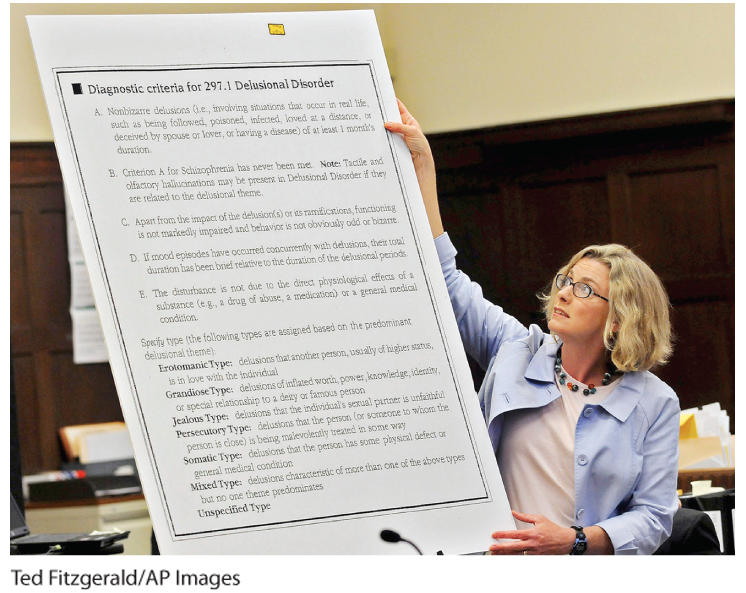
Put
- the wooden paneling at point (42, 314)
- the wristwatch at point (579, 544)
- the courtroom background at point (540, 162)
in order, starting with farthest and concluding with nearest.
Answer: the wooden paneling at point (42, 314)
the courtroom background at point (540, 162)
the wristwatch at point (579, 544)

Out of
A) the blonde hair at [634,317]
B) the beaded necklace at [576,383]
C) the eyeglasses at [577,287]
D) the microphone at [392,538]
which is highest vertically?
the eyeglasses at [577,287]

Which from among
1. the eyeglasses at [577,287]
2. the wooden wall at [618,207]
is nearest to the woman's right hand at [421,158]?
the eyeglasses at [577,287]

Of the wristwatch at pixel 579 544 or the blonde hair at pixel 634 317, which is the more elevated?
the blonde hair at pixel 634 317

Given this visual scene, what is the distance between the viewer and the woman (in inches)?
63.9

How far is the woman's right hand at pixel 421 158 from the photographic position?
163 cm

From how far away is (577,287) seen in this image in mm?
1738

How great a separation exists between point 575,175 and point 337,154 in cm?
300

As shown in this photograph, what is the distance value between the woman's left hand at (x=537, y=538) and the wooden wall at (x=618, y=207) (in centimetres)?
261

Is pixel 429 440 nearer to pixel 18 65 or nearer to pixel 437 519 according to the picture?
pixel 437 519

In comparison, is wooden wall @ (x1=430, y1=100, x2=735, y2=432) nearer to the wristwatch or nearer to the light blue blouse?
the light blue blouse

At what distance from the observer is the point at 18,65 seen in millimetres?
4535

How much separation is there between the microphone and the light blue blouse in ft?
1.01

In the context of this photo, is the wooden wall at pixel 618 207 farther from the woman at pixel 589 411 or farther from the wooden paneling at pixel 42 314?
the woman at pixel 589 411
